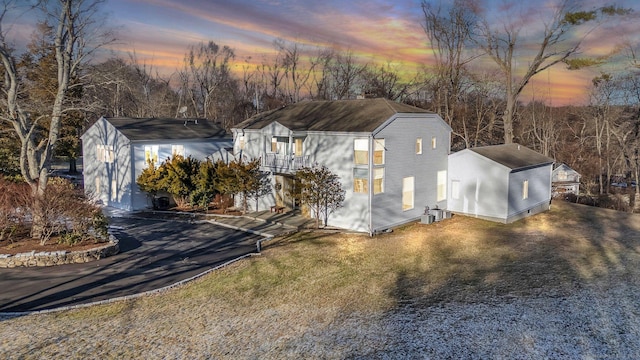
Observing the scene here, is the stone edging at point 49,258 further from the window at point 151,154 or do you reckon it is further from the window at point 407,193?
the window at point 407,193

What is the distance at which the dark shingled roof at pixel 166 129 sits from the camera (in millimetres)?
29000

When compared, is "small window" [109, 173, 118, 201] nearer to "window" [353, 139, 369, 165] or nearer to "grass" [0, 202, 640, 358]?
"grass" [0, 202, 640, 358]

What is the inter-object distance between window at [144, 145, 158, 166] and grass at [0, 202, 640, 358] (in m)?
13.8

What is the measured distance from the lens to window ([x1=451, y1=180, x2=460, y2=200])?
80.5 feet

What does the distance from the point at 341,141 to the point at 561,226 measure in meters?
12.6

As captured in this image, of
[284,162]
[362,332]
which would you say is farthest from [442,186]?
[362,332]

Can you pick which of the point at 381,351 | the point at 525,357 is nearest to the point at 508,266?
the point at 525,357

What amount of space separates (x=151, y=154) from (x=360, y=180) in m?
16.2

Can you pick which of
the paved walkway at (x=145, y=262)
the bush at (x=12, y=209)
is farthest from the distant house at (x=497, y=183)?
the bush at (x=12, y=209)

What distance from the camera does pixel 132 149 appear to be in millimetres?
27938

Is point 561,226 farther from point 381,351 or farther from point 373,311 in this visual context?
point 381,351

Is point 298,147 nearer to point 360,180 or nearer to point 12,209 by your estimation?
point 360,180

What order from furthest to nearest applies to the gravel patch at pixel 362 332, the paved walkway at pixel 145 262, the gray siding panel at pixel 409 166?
the gray siding panel at pixel 409 166
the paved walkway at pixel 145 262
the gravel patch at pixel 362 332

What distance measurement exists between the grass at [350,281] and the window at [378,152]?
3.73 metres
